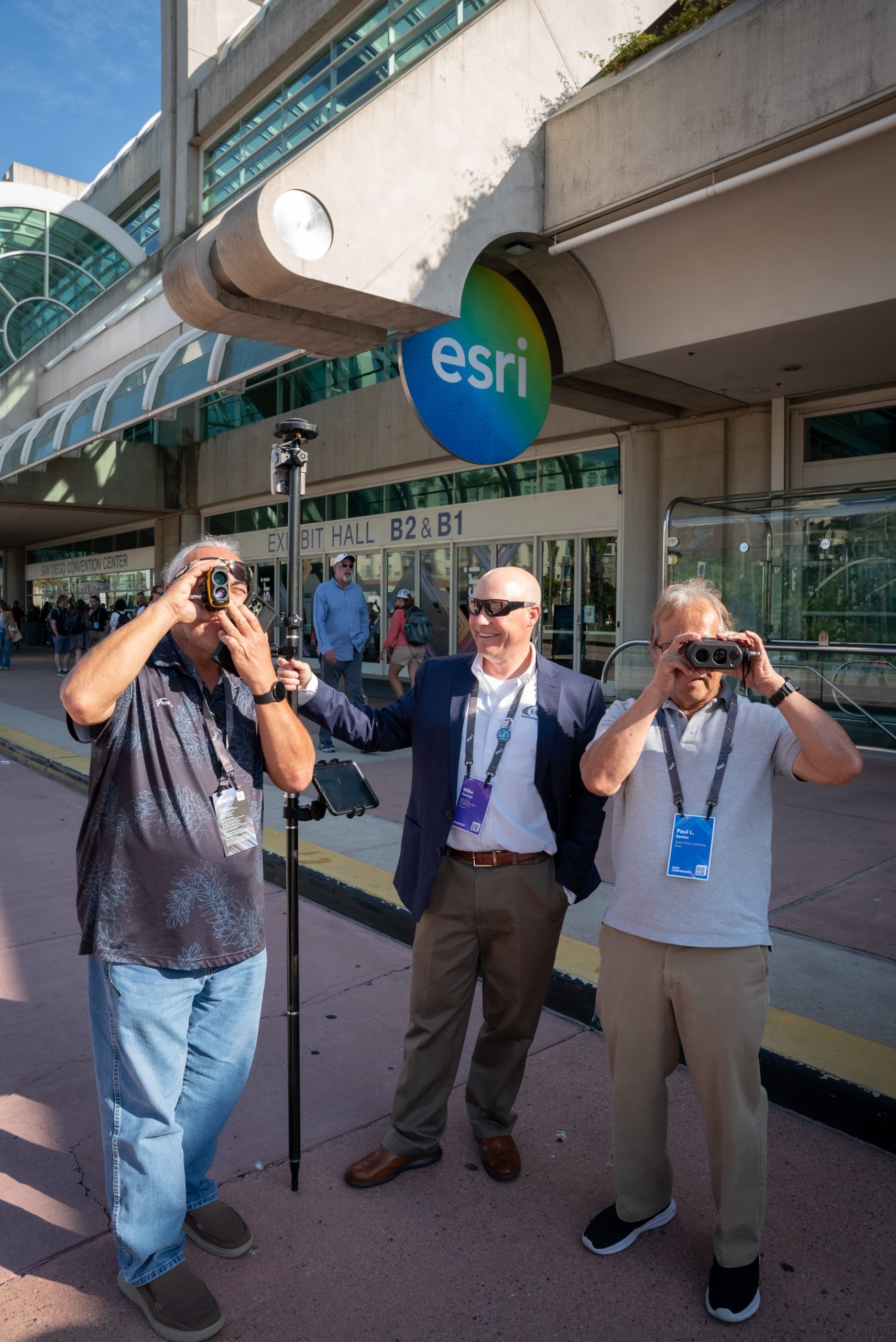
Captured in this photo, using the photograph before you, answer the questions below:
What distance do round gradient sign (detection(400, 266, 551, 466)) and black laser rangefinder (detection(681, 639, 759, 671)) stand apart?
5577 mm

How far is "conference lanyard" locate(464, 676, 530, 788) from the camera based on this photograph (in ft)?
8.94

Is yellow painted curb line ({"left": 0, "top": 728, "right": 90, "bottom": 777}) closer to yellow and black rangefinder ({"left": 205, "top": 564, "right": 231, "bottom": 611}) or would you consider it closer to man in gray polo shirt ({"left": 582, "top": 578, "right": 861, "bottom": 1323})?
yellow and black rangefinder ({"left": 205, "top": 564, "right": 231, "bottom": 611})

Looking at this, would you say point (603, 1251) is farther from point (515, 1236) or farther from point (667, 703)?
point (667, 703)

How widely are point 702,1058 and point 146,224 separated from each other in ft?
100

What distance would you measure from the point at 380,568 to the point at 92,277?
51.0ft

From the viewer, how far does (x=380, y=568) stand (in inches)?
747

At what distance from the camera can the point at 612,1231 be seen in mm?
2455

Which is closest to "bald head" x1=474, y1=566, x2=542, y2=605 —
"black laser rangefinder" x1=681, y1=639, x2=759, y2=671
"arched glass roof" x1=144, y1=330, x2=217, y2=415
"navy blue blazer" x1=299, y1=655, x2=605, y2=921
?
"navy blue blazer" x1=299, y1=655, x2=605, y2=921

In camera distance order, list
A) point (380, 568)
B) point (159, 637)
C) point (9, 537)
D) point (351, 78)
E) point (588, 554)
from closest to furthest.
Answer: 1. point (159, 637)
2. point (588, 554)
3. point (351, 78)
4. point (380, 568)
5. point (9, 537)

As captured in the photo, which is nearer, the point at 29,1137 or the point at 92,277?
the point at 29,1137

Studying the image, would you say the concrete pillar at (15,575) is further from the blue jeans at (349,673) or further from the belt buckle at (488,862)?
the belt buckle at (488,862)

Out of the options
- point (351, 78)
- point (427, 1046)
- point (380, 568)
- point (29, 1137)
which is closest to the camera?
point (427, 1046)

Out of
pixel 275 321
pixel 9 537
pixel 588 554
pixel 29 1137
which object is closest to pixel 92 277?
pixel 9 537

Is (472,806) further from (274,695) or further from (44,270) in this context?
(44,270)
